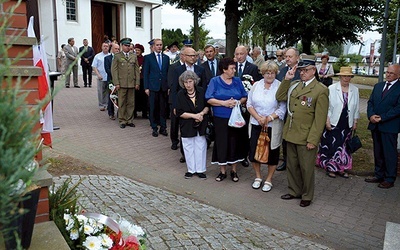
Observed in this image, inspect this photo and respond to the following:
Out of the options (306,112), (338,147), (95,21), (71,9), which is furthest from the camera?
(95,21)

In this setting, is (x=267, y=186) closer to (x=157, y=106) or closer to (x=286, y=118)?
(x=286, y=118)

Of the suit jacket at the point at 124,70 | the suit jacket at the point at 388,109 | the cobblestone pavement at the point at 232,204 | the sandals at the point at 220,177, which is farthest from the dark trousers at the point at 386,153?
the suit jacket at the point at 124,70

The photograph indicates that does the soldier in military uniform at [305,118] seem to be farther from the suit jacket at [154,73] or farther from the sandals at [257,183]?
the suit jacket at [154,73]

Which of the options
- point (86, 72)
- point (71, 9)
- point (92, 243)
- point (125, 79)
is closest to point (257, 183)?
point (92, 243)

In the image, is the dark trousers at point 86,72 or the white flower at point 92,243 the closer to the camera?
the white flower at point 92,243

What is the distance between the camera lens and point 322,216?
4965 millimetres

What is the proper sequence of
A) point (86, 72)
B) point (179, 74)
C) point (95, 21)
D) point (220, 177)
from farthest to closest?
point (95, 21) → point (86, 72) → point (179, 74) → point (220, 177)

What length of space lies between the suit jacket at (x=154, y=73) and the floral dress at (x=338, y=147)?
3.85 meters

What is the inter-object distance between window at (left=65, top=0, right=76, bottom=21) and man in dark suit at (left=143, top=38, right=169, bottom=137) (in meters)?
16.4

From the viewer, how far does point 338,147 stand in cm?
647

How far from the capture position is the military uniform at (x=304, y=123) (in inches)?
197

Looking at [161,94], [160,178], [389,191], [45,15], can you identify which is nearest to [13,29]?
[160,178]

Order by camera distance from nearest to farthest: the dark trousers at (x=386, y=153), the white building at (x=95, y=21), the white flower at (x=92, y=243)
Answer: the white flower at (x=92, y=243) → the dark trousers at (x=386, y=153) → the white building at (x=95, y=21)

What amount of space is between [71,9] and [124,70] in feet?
52.6
